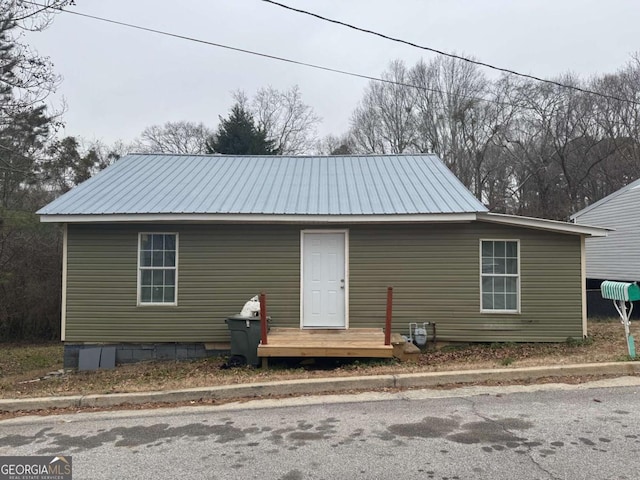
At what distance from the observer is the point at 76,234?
30.1 feet

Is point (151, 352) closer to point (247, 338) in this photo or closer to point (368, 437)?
point (247, 338)

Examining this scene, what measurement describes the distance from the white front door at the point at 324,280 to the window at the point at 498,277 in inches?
109

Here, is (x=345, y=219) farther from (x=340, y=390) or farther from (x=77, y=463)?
(x=77, y=463)

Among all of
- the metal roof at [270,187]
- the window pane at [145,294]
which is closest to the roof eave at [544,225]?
the metal roof at [270,187]

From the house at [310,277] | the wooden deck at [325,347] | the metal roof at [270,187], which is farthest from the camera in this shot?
the house at [310,277]

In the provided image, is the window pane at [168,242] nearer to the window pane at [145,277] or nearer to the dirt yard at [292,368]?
the window pane at [145,277]

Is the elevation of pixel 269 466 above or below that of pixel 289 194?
below

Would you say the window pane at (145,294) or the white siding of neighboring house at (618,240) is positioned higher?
the white siding of neighboring house at (618,240)

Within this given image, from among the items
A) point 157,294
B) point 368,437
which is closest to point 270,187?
point 157,294

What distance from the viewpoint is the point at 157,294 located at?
30.3 feet

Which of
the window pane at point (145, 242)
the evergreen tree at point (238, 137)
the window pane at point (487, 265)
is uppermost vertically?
the evergreen tree at point (238, 137)

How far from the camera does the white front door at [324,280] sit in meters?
9.13

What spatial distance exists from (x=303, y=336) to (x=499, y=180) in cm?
2676

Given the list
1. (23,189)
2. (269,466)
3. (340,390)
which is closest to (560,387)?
(340,390)
